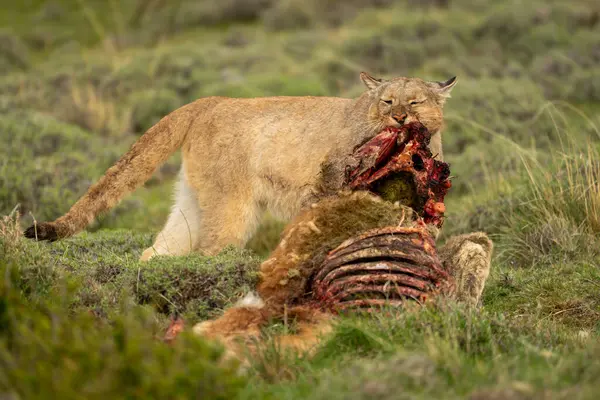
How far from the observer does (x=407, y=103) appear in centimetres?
651

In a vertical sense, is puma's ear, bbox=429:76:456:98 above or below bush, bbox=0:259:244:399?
above

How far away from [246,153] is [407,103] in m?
1.37

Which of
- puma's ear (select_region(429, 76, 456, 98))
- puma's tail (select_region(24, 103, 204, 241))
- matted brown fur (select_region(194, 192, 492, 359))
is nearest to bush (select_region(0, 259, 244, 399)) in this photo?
matted brown fur (select_region(194, 192, 492, 359))

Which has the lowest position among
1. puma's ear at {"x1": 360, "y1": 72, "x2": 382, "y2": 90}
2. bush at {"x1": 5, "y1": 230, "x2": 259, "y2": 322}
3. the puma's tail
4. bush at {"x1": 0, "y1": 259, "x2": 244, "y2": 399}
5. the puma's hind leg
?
the puma's hind leg

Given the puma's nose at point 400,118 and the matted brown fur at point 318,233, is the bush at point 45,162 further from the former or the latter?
the matted brown fur at point 318,233

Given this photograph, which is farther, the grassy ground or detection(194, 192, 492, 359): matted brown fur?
detection(194, 192, 492, 359): matted brown fur

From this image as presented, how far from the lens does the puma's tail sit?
6.40m

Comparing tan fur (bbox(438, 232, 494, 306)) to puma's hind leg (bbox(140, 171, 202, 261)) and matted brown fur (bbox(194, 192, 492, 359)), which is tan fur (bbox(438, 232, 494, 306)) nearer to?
matted brown fur (bbox(194, 192, 492, 359))

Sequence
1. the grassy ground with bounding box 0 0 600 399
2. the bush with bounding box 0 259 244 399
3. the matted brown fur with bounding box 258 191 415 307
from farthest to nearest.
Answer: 1. the matted brown fur with bounding box 258 191 415 307
2. the grassy ground with bounding box 0 0 600 399
3. the bush with bounding box 0 259 244 399

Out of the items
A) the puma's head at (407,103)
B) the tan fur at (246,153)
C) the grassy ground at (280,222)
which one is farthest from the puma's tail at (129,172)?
the puma's head at (407,103)

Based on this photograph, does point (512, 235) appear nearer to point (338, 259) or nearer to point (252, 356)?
point (338, 259)

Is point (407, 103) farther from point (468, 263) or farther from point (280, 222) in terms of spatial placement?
point (280, 222)

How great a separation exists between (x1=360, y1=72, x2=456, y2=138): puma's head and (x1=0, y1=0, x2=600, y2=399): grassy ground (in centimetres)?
133

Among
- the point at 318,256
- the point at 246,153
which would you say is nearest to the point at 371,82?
the point at 246,153
